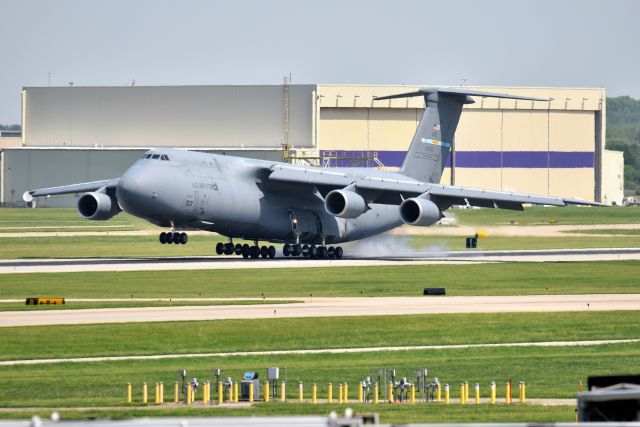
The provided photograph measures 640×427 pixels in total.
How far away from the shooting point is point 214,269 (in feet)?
188

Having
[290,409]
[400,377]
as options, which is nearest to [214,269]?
[400,377]

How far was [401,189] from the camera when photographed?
6238cm

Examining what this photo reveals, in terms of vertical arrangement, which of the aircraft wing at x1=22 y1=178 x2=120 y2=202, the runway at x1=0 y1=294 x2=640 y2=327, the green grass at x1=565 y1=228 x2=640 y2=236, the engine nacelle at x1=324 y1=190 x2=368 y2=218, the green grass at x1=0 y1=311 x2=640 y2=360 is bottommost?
the green grass at x1=0 y1=311 x2=640 y2=360

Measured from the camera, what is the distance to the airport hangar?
121625 mm

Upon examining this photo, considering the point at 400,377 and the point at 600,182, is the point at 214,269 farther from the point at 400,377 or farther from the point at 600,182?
the point at 600,182

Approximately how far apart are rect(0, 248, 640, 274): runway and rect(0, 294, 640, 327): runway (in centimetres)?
1567

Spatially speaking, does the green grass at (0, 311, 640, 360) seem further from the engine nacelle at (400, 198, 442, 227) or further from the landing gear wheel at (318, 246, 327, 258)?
the landing gear wheel at (318, 246, 327, 258)

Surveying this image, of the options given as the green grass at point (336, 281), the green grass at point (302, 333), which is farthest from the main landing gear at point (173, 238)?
the green grass at point (302, 333)

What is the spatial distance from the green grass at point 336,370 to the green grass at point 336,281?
14082 millimetres

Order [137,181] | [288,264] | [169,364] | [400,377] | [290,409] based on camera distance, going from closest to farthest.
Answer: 1. [290,409]
2. [400,377]
3. [169,364]
4. [137,181]
5. [288,264]

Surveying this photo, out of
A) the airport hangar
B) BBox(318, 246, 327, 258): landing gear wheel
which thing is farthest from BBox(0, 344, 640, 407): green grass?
the airport hangar

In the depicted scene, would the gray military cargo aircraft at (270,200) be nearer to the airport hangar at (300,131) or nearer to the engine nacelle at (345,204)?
the engine nacelle at (345,204)

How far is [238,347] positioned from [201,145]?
91.2 m

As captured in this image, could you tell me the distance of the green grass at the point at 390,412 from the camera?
22.8 meters
